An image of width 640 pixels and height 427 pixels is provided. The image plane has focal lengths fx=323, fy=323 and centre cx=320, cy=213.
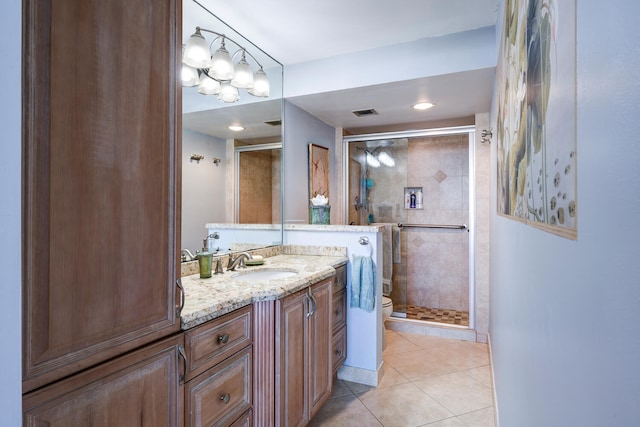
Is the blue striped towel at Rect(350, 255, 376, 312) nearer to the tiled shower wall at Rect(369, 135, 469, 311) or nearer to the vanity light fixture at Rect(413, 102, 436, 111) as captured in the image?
the vanity light fixture at Rect(413, 102, 436, 111)

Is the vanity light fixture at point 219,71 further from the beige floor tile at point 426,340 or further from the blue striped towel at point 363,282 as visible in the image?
the beige floor tile at point 426,340

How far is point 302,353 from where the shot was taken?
1.68 metres

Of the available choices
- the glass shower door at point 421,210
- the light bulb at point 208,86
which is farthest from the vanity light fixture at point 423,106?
the light bulb at point 208,86

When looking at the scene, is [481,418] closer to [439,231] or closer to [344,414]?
[344,414]

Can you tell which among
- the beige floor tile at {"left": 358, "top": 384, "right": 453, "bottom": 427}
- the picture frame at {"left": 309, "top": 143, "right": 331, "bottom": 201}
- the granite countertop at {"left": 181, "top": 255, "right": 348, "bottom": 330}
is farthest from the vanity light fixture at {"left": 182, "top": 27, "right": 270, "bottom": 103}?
the beige floor tile at {"left": 358, "top": 384, "right": 453, "bottom": 427}

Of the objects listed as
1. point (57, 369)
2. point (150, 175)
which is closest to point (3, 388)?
point (57, 369)

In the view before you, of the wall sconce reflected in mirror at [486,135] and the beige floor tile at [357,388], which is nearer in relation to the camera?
the beige floor tile at [357,388]

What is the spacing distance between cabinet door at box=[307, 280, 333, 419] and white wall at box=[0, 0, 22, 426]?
1.31m

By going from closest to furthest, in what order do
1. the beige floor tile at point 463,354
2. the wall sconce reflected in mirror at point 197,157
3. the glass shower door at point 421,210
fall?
the wall sconce reflected in mirror at point 197,157
the beige floor tile at point 463,354
the glass shower door at point 421,210

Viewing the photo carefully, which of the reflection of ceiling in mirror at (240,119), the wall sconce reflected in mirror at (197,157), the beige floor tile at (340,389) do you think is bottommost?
the beige floor tile at (340,389)

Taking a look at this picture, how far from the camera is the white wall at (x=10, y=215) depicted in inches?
21.6

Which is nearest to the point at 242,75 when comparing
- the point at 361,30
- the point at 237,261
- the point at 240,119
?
the point at 240,119

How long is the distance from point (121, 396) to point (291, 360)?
847 millimetres

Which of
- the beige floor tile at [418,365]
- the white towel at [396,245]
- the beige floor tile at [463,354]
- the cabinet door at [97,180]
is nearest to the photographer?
the cabinet door at [97,180]
